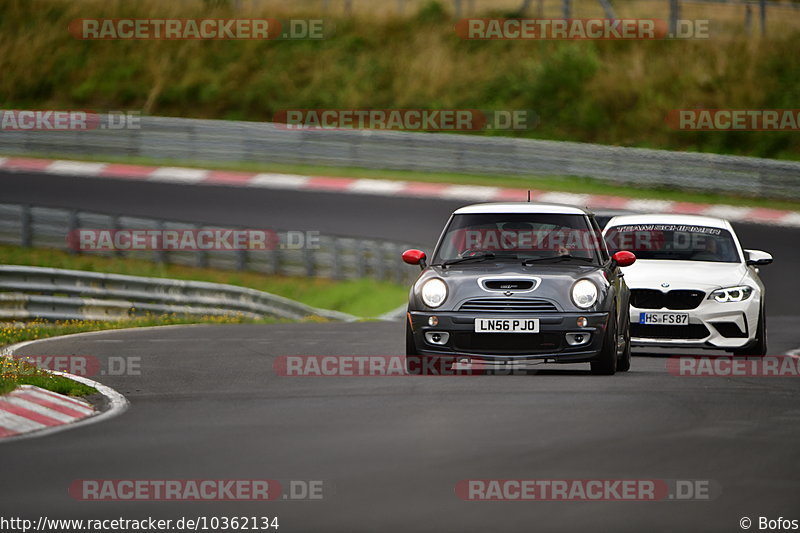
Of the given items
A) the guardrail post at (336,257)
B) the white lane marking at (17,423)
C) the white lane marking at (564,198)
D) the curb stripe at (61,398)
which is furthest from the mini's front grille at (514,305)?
the white lane marking at (564,198)

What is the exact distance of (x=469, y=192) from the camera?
106 feet

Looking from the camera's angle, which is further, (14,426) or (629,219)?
(629,219)

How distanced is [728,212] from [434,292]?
18966mm

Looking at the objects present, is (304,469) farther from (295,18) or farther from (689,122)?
(295,18)

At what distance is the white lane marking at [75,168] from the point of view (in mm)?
34750

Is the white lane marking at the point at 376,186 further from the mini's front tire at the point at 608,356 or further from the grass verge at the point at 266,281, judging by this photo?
the mini's front tire at the point at 608,356

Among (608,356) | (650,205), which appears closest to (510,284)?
(608,356)

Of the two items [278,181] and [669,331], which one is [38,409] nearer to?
[669,331]

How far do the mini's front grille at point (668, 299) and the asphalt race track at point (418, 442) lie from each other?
62cm

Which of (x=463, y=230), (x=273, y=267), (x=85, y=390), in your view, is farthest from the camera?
(x=273, y=267)

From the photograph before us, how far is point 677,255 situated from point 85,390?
252 inches

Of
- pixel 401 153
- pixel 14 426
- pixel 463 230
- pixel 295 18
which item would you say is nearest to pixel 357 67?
pixel 295 18

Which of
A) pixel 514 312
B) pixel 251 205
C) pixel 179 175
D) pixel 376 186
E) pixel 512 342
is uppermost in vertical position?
pixel 179 175

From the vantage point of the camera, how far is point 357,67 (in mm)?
43531
